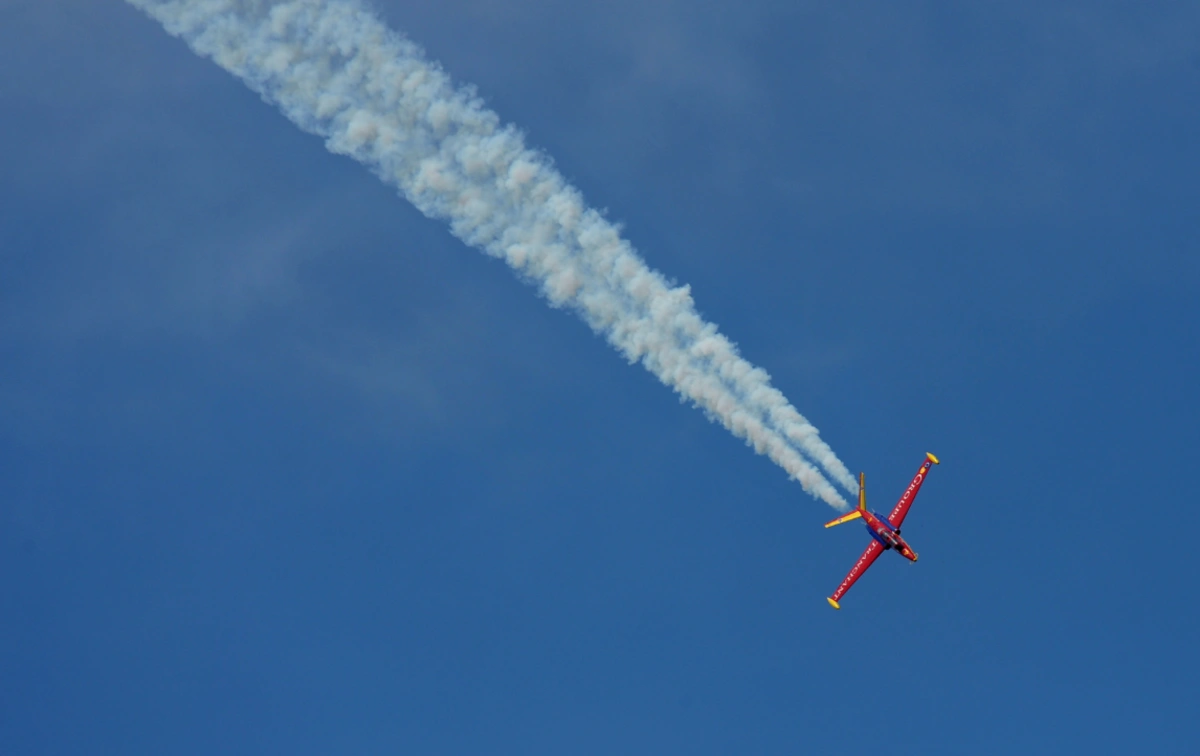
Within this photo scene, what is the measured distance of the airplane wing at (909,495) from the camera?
71688 mm

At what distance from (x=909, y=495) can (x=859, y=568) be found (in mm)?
4832

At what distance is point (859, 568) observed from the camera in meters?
73.2

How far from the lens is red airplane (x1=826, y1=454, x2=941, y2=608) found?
221 ft

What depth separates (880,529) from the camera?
6975cm

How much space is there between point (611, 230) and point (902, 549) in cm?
2386

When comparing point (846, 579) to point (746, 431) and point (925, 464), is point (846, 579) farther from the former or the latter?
point (746, 431)

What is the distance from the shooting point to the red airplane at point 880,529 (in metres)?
67.5

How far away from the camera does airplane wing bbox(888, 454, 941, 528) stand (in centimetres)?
7169

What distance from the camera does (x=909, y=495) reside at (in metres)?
72.4

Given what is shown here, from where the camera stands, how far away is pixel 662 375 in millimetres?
63125

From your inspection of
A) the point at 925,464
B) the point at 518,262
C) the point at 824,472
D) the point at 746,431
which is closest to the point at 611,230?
the point at 518,262

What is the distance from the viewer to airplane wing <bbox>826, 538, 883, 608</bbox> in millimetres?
71613

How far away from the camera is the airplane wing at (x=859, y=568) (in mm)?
71613

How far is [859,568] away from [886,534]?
396 centimetres
